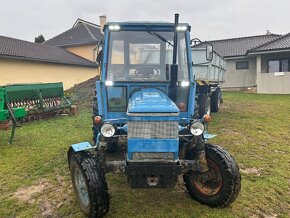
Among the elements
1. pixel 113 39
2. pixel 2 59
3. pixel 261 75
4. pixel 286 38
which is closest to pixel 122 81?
pixel 113 39

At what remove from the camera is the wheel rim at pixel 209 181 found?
3.95 metres

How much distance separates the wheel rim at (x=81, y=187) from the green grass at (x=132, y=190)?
0.63ft

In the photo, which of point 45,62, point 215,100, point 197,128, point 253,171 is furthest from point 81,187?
point 45,62

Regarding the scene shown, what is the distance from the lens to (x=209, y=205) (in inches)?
157

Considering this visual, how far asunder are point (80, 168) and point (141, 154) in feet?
2.67

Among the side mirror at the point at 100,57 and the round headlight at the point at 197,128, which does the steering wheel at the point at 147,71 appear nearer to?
the side mirror at the point at 100,57

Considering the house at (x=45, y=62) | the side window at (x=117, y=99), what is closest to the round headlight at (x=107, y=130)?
the side window at (x=117, y=99)

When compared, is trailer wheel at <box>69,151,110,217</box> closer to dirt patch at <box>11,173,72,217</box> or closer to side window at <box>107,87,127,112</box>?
dirt patch at <box>11,173,72,217</box>

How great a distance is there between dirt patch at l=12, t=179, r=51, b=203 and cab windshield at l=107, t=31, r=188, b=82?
2018 millimetres

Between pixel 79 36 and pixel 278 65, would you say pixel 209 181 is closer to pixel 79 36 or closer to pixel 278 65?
pixel 278 65

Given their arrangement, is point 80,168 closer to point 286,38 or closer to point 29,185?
point 29,185

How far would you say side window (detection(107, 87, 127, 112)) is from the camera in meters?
4.85

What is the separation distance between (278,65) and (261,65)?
112cm

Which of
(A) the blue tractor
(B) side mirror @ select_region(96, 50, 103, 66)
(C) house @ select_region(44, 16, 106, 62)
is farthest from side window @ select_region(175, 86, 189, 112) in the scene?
(C) house @ select_region(44, 16, 106, 62)
